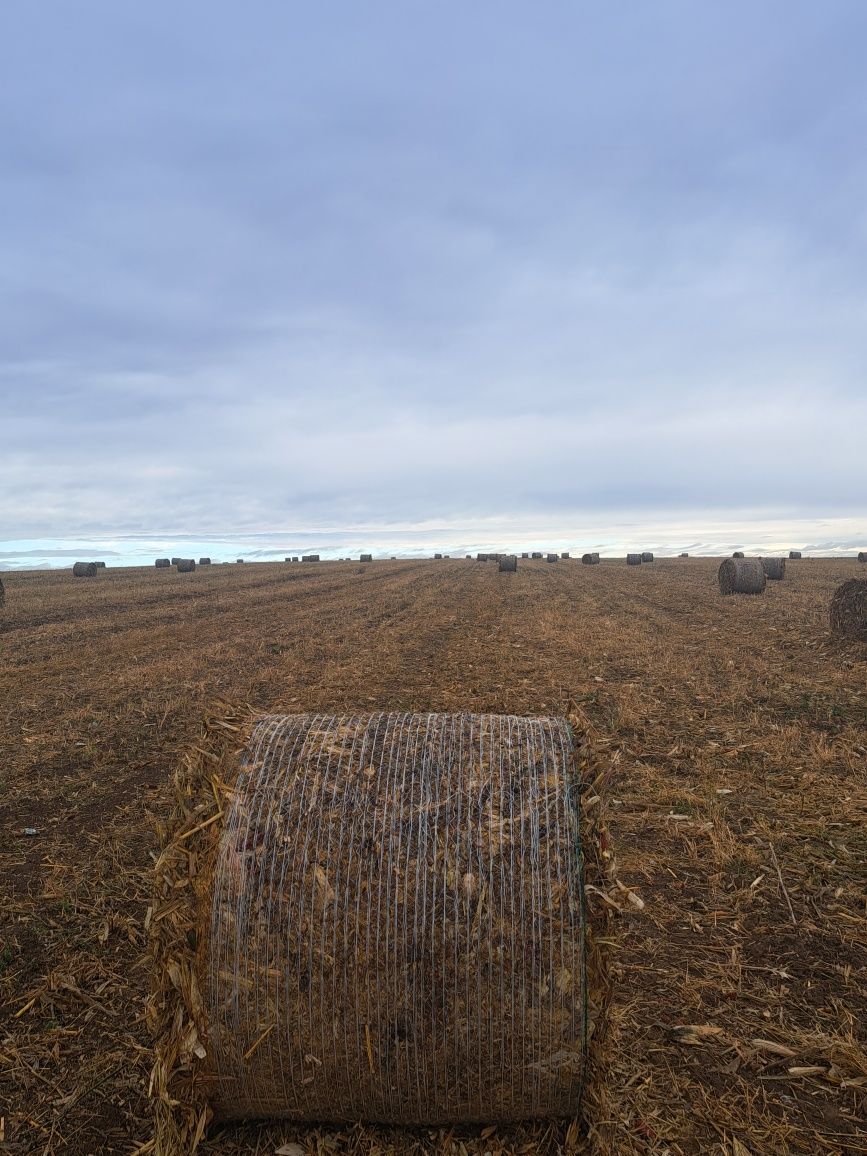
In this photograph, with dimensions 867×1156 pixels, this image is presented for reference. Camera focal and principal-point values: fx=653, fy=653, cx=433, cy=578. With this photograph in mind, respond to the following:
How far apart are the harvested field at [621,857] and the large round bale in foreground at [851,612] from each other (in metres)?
0.69

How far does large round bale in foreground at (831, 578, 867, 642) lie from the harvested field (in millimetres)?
694

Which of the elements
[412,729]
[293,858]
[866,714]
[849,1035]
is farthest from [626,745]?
[293,858]

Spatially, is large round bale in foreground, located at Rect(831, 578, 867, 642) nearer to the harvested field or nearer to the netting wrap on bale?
the harvested field

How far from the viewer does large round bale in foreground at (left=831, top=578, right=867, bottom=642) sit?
48.8ft

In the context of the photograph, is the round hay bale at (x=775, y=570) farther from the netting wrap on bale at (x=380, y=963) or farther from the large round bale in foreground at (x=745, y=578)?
the netting wrap on bale at (x=380, y=963)

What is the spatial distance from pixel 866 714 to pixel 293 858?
950cm

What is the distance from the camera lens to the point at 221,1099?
329 centimetres

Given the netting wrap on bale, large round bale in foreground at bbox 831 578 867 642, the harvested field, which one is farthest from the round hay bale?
the netting wrap on bale

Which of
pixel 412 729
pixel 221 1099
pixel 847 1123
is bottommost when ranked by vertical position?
pixel 847 1123

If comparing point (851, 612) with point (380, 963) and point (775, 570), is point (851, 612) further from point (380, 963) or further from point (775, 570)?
point (775, 570)

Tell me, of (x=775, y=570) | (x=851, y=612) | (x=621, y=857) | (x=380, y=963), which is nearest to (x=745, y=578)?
(x=775, y=570)

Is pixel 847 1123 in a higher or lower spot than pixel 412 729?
lower

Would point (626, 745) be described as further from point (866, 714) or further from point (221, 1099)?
point (221, 1099)

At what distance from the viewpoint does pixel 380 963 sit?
10.3ft
